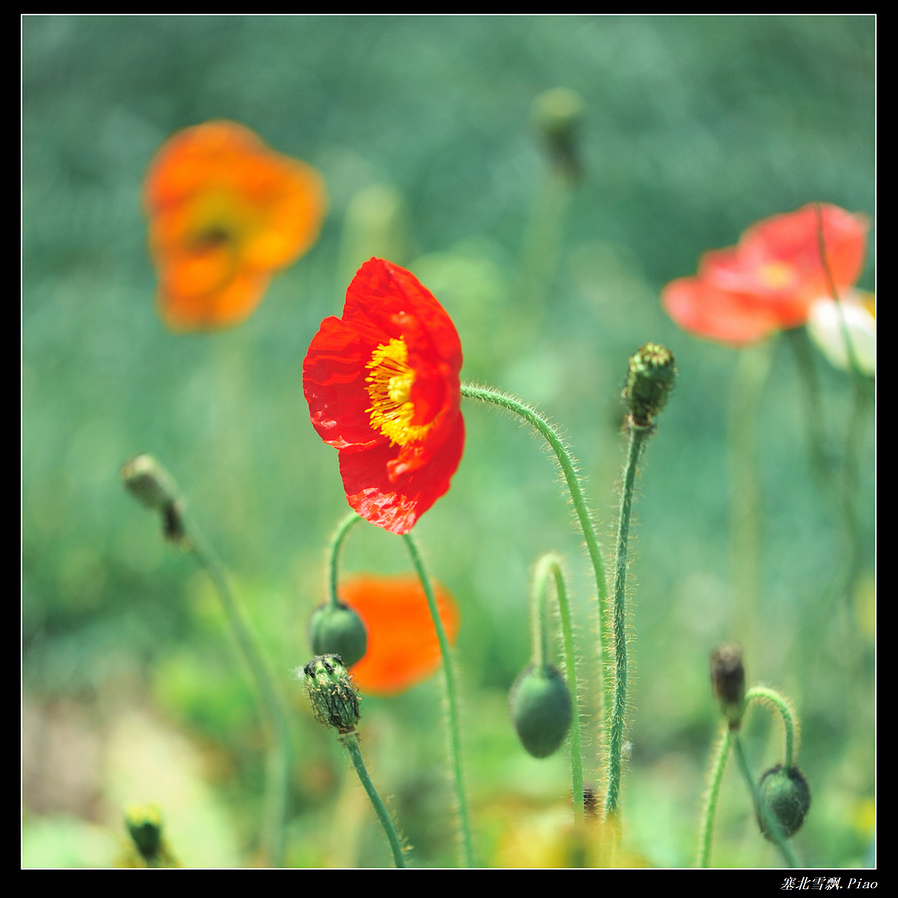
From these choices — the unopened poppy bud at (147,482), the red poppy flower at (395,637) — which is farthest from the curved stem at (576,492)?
the red poppy flower at (395,637)

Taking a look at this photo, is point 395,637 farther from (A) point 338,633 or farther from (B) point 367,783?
(B) point 367,783

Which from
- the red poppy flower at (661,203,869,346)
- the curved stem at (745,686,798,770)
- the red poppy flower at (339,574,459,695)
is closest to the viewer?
the curved stem at (745,686,798,770)

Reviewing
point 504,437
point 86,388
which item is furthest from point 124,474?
point 86,388

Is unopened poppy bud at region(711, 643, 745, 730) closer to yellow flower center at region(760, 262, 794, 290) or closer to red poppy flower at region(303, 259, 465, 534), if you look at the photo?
red poppy flower at region(303, 259, 465, 534)

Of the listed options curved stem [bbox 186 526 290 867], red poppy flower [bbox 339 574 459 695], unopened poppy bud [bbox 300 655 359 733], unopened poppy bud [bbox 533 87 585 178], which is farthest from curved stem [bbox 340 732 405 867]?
unopened poppy bud [bbox 533 87 585 178]

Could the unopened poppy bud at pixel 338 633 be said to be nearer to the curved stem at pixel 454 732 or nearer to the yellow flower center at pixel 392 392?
the curved stem at pixel 454 732

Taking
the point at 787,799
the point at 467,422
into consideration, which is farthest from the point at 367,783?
the point at 467,422

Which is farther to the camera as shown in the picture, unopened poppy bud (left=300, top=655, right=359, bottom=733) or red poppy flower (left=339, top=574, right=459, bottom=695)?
red poppy flower (left=339, top=574, right=459, bottom=695)

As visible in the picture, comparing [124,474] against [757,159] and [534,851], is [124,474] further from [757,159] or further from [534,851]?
[757,159]
